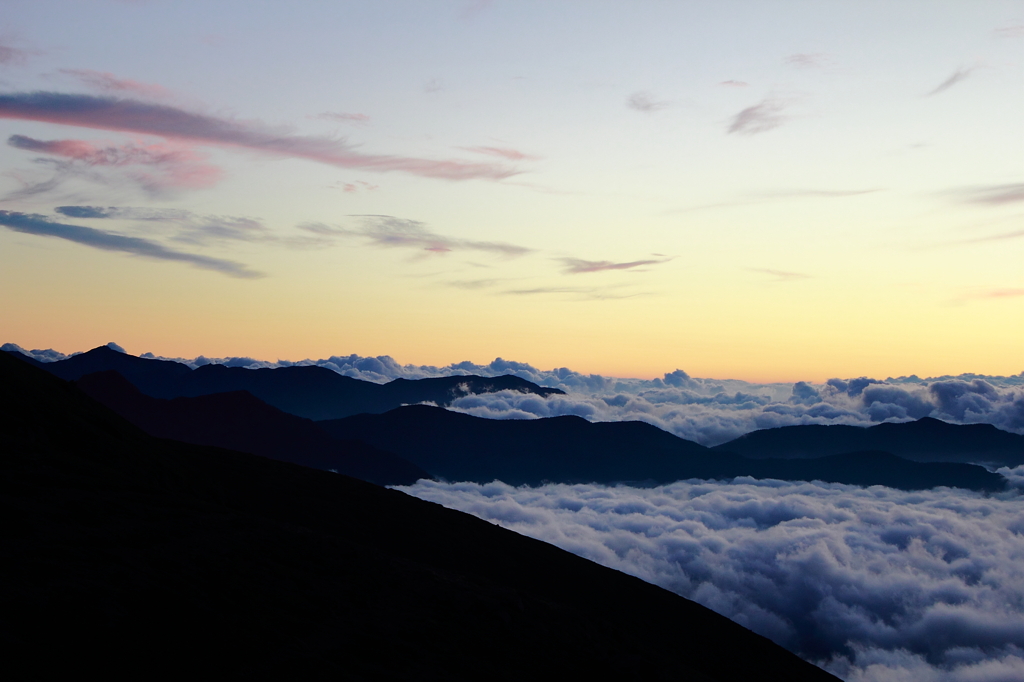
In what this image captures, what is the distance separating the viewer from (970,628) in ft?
627

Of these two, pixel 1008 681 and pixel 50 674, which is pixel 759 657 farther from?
pixel 1008 681

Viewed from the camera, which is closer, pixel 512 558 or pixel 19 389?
pixel 19 389

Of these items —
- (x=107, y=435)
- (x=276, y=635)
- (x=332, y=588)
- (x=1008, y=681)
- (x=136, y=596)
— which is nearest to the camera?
(x=136, y=596)

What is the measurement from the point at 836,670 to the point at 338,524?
17218 centimetres

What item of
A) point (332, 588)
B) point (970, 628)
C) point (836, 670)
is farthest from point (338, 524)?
point (970, 628)

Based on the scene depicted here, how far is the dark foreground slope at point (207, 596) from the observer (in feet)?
64.1

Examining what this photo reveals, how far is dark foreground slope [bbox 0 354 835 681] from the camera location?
19531 millimetres

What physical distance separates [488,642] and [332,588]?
7.57m

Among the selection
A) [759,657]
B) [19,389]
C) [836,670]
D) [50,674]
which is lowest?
[836,670]

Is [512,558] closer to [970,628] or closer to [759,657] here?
[759,657]

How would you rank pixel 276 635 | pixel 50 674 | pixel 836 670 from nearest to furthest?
pixel 50 674 < pixel 276 635 < pixel 836 670

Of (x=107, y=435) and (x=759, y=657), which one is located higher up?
(x=107, y=435)

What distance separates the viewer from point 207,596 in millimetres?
24141

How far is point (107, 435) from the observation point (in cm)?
4547
